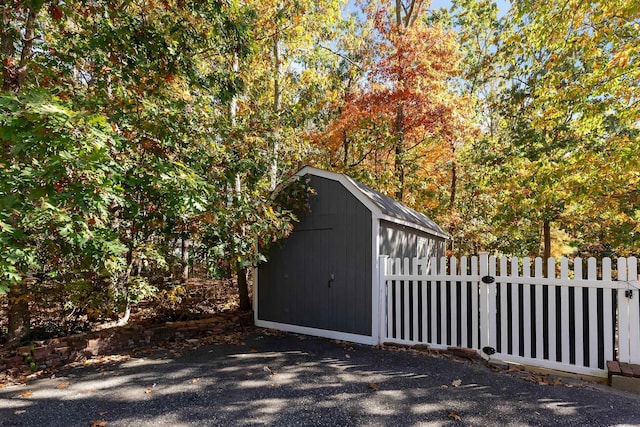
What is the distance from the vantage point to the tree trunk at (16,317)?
4691 millimetres

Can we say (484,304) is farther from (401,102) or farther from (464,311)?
(401,102)

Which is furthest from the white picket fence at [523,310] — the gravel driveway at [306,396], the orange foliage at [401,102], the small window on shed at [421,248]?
the orange foliage at [401,102]

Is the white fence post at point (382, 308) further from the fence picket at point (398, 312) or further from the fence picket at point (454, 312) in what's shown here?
the fence picket at point (454, 312)

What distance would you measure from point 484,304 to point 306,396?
242 centimetres

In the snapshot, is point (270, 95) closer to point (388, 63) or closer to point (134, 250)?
point (388, 63)

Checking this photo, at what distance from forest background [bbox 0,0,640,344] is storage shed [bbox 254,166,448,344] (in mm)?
533

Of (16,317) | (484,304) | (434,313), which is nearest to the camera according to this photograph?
(484,304)

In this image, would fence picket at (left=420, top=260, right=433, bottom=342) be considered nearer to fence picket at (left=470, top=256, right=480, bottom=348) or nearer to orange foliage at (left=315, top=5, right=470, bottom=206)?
fence picket at (left=470, top=256, right=480, bottom=348)

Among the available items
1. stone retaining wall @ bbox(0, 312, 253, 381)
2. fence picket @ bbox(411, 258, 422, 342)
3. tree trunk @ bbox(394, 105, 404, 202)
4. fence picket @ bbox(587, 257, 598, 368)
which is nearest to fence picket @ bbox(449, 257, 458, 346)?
fence picket @ bbox(411, 258, 422, 342)

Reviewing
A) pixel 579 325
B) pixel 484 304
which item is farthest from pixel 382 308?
pixel 579 325

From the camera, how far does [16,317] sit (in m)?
4.78

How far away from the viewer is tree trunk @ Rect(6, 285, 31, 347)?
4.69m

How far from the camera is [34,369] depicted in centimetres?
434

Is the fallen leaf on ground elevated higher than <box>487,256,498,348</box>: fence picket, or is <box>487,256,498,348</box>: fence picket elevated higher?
<box>487,256,498,348</box>: fence picket
